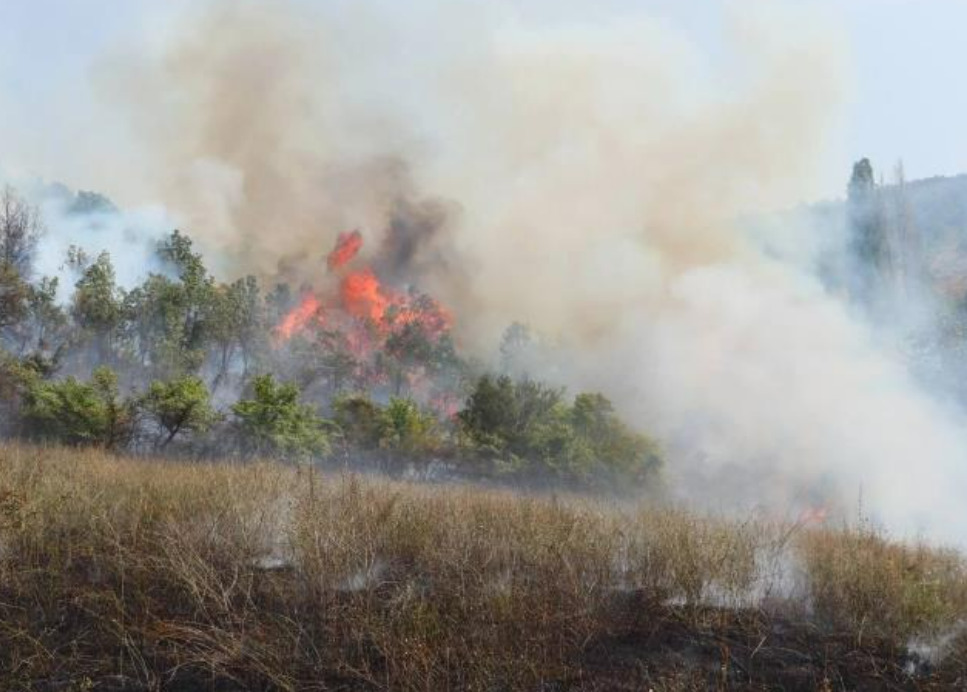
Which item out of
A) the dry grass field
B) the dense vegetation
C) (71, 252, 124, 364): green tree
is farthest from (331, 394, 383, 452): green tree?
(71, 252, 124, 364): green tree

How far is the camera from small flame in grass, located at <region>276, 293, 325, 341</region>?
37812 millimetres

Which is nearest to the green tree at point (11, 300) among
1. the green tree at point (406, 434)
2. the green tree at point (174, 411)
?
the green tree at point (174, 411)

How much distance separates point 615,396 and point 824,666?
26.1m

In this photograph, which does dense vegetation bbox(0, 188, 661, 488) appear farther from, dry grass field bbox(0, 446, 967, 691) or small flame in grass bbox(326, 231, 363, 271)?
dry grass field bbox(0, 446, 967, 691)

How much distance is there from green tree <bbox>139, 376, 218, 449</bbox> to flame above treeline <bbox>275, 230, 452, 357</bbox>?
59.6ft

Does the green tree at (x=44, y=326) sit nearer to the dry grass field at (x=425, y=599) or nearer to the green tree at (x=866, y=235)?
the dry grass field at (x=425, y=599)

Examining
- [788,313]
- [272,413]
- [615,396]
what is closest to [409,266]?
[615,396]

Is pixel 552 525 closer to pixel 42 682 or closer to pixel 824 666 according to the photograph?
pixel 824 666

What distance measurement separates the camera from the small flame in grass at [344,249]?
50922 mm

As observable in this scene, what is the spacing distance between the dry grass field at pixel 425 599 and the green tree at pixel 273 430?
9.29 m

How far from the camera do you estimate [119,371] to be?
27859 mm

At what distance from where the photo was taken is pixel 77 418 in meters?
16.4

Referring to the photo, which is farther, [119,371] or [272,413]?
[119,371]

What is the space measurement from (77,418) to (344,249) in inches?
1444
